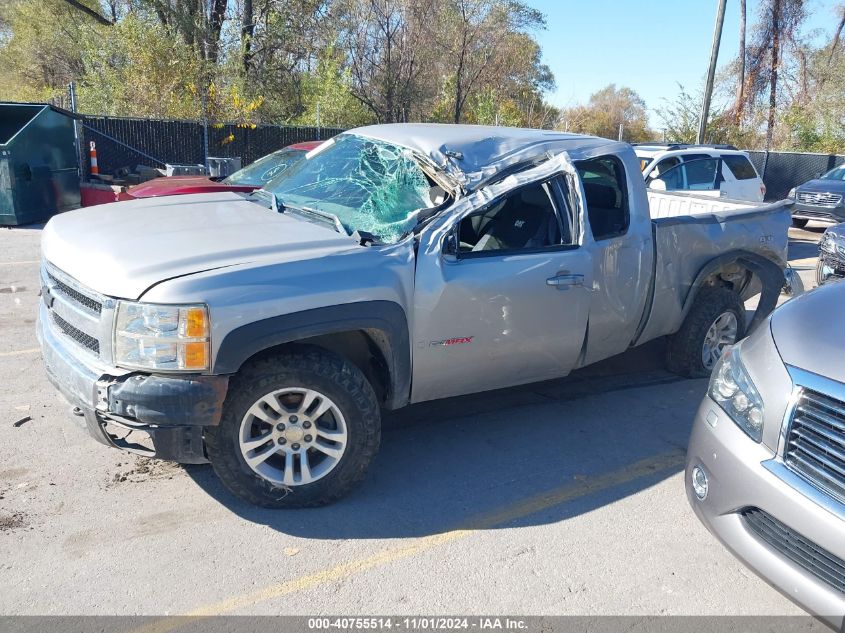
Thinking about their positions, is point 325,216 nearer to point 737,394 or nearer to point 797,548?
point 737,394

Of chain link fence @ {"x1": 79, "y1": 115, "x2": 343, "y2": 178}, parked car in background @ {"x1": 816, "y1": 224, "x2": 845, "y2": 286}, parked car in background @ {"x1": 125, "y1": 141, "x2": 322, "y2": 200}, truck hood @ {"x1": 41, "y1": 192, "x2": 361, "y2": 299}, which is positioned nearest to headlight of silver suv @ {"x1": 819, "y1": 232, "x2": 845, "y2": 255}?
parked car in background @ {"x1": 816, "y1": 224, "x2": 845, "y2": 286}

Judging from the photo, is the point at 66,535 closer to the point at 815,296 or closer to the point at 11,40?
the point at 815,296

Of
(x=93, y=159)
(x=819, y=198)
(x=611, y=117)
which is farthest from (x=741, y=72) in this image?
(x=93, y=159)

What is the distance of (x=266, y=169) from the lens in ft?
30.3

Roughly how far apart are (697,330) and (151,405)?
4.24m

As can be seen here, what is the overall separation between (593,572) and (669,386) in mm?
2842

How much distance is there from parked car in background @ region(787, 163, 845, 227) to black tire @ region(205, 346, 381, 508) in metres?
14.3

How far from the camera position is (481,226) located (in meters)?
4.84

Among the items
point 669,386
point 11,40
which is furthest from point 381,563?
point 11,40

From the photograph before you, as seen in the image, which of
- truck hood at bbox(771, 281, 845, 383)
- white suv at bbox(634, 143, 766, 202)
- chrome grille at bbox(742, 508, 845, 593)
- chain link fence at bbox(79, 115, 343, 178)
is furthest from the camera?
chain link fence at bbox(79, 115, 343, 178)

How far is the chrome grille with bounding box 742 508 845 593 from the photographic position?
2637 mm

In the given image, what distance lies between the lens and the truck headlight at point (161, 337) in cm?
329

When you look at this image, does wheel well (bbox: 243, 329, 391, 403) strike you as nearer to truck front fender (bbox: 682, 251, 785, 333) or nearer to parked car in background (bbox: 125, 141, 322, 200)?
truck front fender (bbox: 682, 251, 785, 333)

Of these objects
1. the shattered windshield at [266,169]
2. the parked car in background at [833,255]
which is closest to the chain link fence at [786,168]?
the parked car in background at [833,255]
